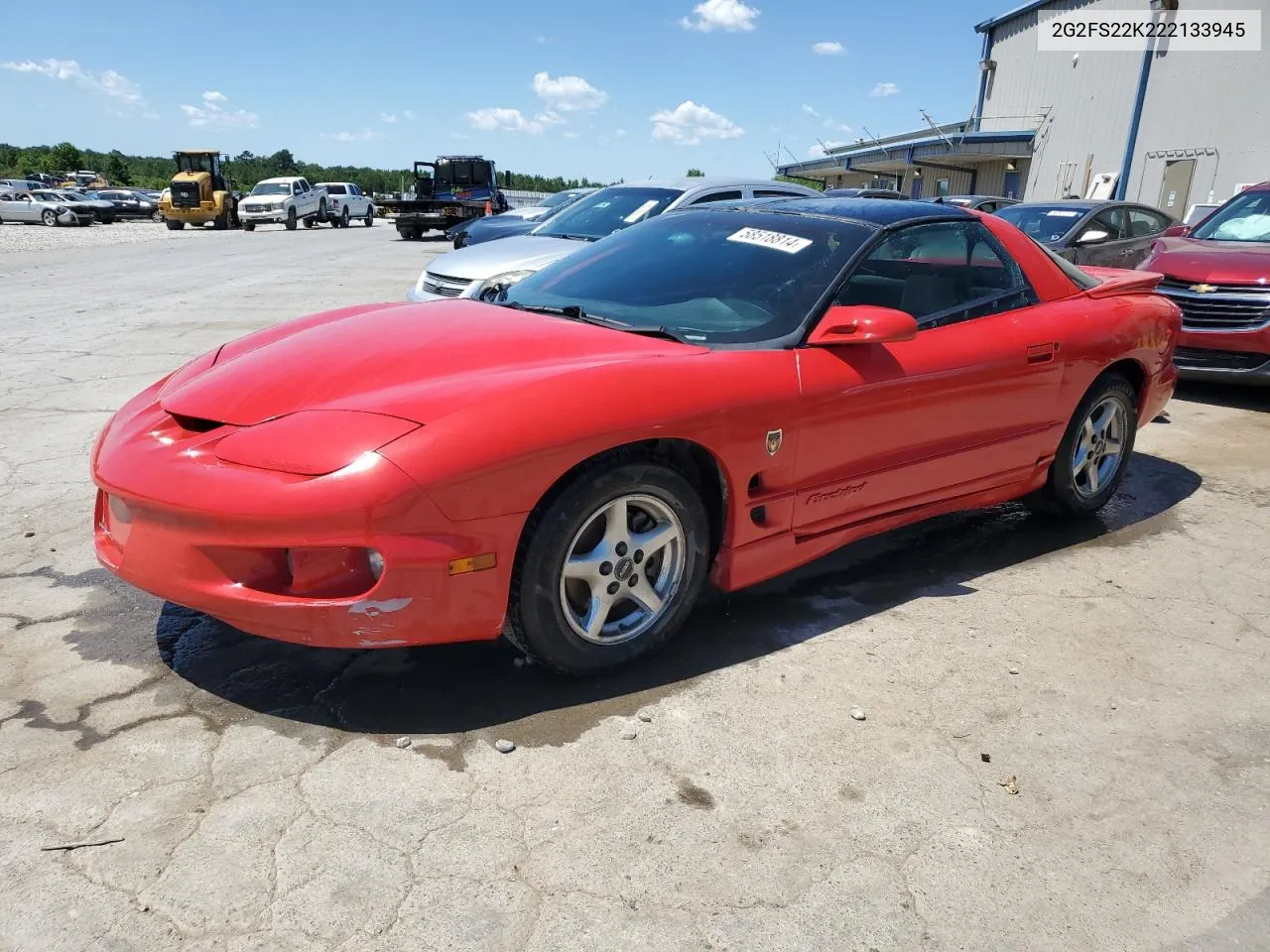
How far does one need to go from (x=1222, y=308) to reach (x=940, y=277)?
458 centimetres

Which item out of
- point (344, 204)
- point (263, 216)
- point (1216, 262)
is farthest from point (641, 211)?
point (344, 204)

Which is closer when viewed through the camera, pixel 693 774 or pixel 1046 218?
pixel 693 774

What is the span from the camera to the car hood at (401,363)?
260 centimetres

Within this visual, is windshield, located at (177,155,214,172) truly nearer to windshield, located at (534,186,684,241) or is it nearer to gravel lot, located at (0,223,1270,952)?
windshield, located at (534,186,684,241)

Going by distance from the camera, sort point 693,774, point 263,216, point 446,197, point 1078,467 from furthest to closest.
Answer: point 263,216 → point 446,197 → point 1078,467 → point 693,774

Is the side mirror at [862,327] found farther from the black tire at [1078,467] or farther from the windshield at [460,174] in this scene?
the windshield at [460,174]

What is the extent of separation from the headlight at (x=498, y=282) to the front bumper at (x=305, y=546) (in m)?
4.60

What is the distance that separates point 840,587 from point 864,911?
5.72ft

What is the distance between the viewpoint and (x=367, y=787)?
2.33 meters

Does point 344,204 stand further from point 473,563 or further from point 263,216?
point 473,563

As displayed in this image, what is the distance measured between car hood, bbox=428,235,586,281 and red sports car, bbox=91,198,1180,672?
3486 mm

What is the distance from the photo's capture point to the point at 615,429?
8.55 ft

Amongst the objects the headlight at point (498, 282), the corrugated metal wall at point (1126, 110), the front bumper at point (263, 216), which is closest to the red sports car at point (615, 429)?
the headlight at point (498, 282)

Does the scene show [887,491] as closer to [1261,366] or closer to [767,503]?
[767,503]
